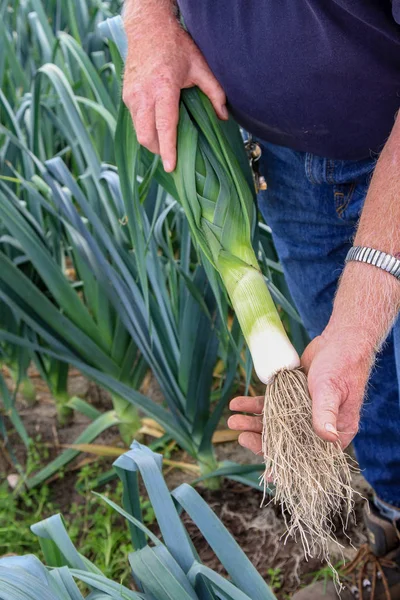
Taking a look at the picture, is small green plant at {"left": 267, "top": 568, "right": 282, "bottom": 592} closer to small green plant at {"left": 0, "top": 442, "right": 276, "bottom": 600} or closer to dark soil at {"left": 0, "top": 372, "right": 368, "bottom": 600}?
Result: dark soil at {"left": 0, "top": 372, "right": 368, "bottom": 600}

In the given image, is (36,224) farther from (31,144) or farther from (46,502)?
(46,502)

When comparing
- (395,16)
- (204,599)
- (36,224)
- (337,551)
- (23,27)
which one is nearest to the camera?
(395,16)

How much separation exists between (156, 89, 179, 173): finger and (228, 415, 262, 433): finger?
0.37 metres

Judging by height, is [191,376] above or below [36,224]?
below

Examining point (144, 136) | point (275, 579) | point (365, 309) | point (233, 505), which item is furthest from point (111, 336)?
point (365, 309)

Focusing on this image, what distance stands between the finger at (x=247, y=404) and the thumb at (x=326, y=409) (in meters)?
0.17

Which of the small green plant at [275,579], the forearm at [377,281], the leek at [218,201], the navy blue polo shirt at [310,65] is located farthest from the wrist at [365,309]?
the small green plant at [275,579]

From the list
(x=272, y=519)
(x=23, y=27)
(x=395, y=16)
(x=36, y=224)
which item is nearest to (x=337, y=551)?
(x=272, y=519)

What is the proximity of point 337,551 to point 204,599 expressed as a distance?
2.23ft

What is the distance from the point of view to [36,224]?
5.46ft

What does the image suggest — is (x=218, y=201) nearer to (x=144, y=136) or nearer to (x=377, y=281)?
(x=144, y=136)

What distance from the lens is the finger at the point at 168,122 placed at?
1033 millimetres

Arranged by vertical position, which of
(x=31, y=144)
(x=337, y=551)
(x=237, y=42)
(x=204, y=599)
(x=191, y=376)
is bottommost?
(x=337, y=551)

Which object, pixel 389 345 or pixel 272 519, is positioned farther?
pixel 272 519
